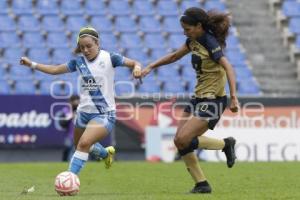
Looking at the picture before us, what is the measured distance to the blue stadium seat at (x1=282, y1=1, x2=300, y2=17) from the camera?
3004cm

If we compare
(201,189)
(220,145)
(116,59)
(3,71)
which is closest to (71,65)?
(116,59)

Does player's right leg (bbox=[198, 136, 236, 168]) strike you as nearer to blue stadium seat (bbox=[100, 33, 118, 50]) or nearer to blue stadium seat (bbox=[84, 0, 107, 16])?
blue stadium seat (bbox=[100, 33, 118, 50])

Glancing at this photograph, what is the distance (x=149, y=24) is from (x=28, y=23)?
4.18m

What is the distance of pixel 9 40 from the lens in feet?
91.7

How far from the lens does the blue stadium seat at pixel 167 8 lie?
29.9 meters

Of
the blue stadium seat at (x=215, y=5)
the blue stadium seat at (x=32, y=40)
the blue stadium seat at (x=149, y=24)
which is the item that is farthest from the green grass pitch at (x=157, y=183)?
the blue stadium seat at (x=215, y=5)

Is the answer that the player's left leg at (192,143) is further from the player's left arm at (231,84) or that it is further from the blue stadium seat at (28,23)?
the blue stadium seat at (28,23)

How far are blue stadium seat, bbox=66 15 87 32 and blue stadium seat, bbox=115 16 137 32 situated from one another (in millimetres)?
1153

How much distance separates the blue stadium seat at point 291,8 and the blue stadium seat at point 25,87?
9783 mm

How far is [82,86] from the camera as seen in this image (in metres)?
11.2

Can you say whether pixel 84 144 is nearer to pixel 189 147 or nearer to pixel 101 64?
pixel 101 64

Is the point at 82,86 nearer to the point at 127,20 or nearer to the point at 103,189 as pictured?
the point at 103,189

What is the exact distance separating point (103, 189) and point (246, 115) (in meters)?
12.0

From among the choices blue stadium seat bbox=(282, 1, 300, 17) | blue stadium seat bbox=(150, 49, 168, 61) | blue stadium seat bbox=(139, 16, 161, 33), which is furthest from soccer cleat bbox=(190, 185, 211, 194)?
blue stadium seat bbox=(282, 1, 300, 17)
